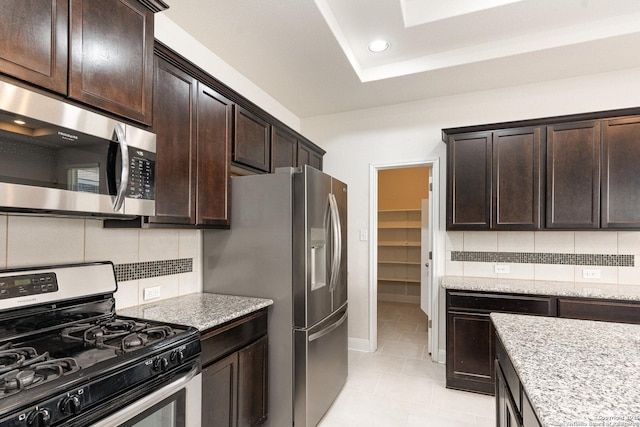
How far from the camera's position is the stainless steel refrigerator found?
2164mm

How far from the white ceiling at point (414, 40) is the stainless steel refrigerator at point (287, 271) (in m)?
1.06

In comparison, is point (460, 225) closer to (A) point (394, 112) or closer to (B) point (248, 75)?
(A) point (394, 112)

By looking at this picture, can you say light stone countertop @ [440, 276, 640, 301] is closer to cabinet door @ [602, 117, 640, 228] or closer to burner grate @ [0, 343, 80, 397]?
cabinet door @ [602, 117, 640, 228]

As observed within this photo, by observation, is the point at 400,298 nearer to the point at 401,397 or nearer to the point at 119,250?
the point at 401,397

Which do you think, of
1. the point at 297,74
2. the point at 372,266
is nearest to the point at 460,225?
the point at 372,266

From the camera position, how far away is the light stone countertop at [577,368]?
2.76 feet

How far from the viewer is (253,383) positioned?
2041mm

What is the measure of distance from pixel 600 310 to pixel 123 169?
10.7 feet

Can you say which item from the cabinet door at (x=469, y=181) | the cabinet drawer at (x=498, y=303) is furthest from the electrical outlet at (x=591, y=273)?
the cabinet door at (x=469, y=181)

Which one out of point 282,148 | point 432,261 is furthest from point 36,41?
point 432,261

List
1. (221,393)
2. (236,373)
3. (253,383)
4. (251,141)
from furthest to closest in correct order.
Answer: (251,141), (253,383), (236,373), (221,393)

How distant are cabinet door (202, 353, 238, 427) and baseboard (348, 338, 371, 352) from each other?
2.16 m

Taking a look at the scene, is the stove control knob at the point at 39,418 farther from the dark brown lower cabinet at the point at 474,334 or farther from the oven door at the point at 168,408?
the dark brown lower cabinet at the point at 474,334

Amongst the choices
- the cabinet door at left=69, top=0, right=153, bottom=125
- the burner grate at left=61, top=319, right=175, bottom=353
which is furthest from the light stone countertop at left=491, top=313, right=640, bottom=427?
the cabinet door at left=69, top=0, right=153, bottom=125
